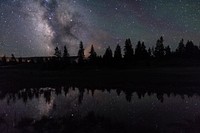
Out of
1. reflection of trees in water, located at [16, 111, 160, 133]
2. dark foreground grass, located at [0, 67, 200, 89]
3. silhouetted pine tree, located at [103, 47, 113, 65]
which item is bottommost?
dark foreground grass, located at [0, 67, 200, 89]

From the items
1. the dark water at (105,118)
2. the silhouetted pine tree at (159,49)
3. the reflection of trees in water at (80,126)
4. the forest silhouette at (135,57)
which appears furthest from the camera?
the silhouetted pine tree at (159,49)

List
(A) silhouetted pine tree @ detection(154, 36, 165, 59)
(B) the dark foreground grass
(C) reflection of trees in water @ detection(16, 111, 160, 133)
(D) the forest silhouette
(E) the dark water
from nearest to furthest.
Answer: (C) reflection of trees in water @ detection(16, 111, 160, 133), (E) the dark water, (B) the dark foreground grass, (D) the forest silhouette, (A) silhouetted pine tree @ detection(154, 36, 165, 59)

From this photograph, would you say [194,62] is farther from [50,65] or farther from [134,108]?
[134,108]

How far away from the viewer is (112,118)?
27297mm

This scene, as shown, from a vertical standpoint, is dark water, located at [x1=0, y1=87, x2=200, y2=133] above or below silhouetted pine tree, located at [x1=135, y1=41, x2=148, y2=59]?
below

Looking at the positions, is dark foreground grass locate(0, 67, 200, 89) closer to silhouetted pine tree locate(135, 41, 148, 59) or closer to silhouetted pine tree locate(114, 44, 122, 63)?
silhouetted pine tree locate(114, 44, 122, 63)

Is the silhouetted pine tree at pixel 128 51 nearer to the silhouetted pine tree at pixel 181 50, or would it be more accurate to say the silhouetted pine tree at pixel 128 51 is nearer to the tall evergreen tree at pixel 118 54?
the tall evergreen tree at pixel 118 54

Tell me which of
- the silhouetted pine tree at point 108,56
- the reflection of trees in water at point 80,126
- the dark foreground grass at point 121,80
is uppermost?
the silhouetted pine tree at point 108,56

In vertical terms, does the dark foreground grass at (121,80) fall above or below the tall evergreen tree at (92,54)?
below

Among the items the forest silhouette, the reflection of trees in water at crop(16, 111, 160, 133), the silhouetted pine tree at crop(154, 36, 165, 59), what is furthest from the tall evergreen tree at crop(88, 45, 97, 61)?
the reflection of trees in water at crop(16, 111, 160, 133)

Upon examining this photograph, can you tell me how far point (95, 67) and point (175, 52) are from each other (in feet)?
144

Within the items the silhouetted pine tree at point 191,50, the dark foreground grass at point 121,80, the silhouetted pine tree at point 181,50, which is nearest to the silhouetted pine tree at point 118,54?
the silhouetted pine tree at point 181,50

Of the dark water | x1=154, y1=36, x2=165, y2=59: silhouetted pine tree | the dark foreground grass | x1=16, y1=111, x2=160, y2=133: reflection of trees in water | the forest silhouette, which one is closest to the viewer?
x1=16, y1=111, x2=160, y2=133: reflection of trees in water

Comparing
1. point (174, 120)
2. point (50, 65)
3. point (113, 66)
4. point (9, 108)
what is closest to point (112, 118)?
point (174, 120)
